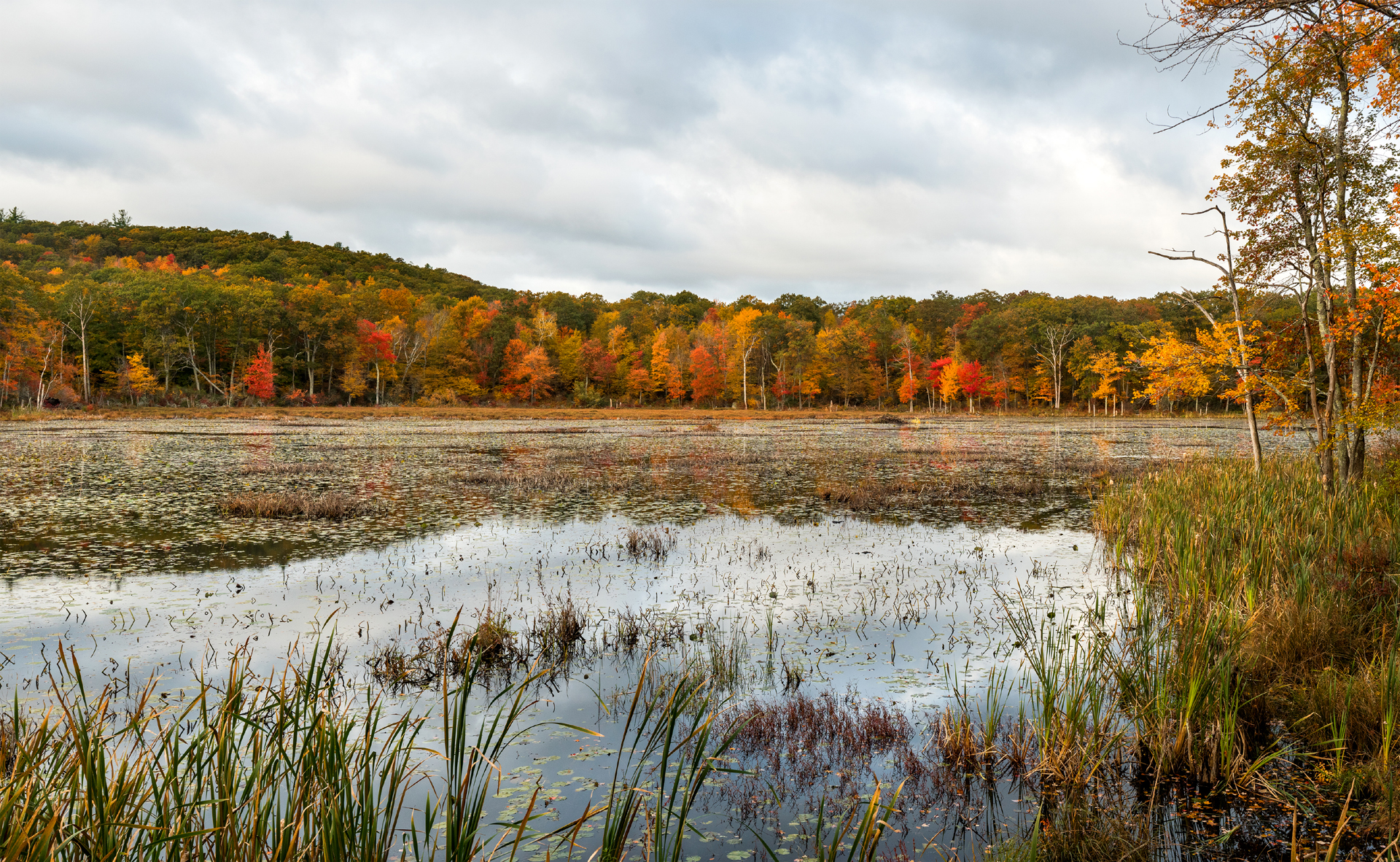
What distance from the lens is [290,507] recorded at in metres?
14.1

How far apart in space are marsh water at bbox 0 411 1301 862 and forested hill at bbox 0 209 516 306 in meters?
104

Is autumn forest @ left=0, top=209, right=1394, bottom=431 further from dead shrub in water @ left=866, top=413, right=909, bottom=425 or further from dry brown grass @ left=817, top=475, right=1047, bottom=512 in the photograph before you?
dry brown grass @ left=817, top=475, right=1047, bottom=512

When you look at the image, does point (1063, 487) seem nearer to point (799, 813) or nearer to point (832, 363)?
point (799, 813)

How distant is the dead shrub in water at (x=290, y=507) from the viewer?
1384 cm

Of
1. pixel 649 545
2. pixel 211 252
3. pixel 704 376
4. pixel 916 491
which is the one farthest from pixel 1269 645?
pixel 211 252

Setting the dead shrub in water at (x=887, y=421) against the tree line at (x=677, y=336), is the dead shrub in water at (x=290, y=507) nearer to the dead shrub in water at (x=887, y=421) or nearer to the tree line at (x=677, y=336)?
the tree line at (x=677, y=336)

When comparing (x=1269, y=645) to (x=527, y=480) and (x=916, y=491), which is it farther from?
(x=527, y=480)

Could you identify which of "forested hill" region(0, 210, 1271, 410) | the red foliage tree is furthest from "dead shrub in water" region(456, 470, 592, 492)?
the red foliage tree

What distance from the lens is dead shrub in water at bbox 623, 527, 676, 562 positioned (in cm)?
1105

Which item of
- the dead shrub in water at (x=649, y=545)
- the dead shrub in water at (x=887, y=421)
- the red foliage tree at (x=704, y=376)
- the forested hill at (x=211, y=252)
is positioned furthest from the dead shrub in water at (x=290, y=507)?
the forested hill at (x=211, y=252)

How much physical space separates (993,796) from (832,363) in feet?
296


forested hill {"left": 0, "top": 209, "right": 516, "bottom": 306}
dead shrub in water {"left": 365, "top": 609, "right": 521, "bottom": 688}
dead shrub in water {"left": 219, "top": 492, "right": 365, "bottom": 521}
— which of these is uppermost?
forested hill {"left": 0, "top": 209, "right": 516, "bottom": 306}

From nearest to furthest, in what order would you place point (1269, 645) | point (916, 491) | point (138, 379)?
point (1269, 645)
point (916, 491)
point (138, 379)

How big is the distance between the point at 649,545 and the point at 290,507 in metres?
7.21
